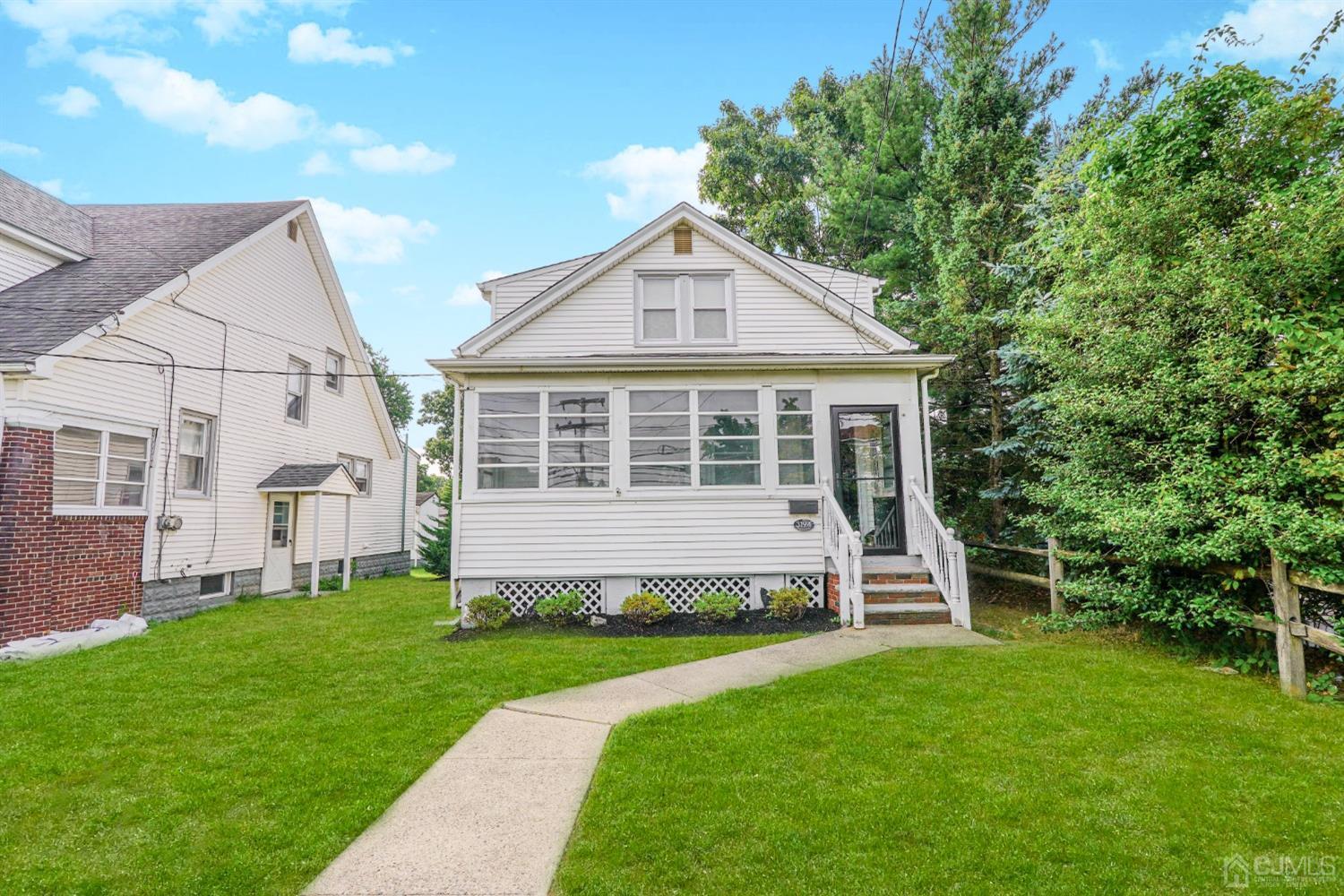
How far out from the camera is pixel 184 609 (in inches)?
400

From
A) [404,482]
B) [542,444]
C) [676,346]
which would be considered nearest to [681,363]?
[676,346]

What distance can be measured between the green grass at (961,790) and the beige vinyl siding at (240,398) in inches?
368

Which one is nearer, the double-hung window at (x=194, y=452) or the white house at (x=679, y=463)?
the white house at (x=679, y=463)

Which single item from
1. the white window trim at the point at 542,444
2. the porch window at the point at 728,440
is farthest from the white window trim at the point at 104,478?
the porch window at the point at 728,440

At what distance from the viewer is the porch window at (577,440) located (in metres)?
9.24

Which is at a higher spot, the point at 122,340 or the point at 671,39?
the point at 671,39

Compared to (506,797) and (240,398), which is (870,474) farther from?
(240,398)

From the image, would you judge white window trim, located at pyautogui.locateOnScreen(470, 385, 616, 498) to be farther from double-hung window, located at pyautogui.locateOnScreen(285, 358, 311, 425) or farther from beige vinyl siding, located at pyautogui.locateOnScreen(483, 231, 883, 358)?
double-hung window, located at pyautogui.locateOnScreen(285, 358, 311, 425)

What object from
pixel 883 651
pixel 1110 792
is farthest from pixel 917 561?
pixel 1110 792

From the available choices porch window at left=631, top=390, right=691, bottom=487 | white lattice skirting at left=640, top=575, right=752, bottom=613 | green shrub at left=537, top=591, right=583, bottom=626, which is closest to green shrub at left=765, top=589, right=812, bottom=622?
white lattice skirting at left=640, top=575, right=752, bottom=613

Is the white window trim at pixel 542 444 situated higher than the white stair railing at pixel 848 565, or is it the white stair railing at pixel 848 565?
the white window trim at pixel 542 444

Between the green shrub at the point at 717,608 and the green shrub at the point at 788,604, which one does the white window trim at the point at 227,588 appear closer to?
the green shrub at the point at 717,608

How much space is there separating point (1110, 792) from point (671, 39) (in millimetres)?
12516

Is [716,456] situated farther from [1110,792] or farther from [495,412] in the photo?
[1110,792]
